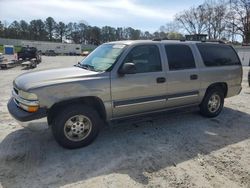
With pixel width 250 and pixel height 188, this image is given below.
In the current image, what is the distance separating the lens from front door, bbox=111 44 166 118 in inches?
174

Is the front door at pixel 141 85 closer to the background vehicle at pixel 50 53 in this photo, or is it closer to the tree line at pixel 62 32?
the background vehicle at pixel 50 53

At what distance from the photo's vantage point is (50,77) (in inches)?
161

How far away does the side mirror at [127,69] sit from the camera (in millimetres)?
4223

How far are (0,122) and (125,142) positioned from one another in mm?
3002

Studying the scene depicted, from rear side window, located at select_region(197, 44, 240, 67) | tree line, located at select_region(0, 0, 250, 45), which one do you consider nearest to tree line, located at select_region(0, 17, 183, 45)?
tree line, located at select_region(0, 0, 250, 45)

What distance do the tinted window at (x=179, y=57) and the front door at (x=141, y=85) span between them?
0.29 m

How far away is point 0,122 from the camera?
551 centimetres

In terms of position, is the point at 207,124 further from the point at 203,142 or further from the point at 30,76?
the point at 30,76

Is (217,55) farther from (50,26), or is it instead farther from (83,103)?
(50,26)

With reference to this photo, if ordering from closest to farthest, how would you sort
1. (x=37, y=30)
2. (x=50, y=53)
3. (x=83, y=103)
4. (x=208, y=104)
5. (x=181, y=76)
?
(x=83, y=103) → (x=181, y=76) → (x=208, y=104) → (x=50, y=53) → (x=37, y=30)

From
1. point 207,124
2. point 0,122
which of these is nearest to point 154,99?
point 207,124

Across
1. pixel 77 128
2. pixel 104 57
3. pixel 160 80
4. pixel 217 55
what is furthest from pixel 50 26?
pixel 77 128

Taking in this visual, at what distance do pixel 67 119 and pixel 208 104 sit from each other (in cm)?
363

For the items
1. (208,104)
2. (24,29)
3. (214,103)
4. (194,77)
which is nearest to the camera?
(194,77)
